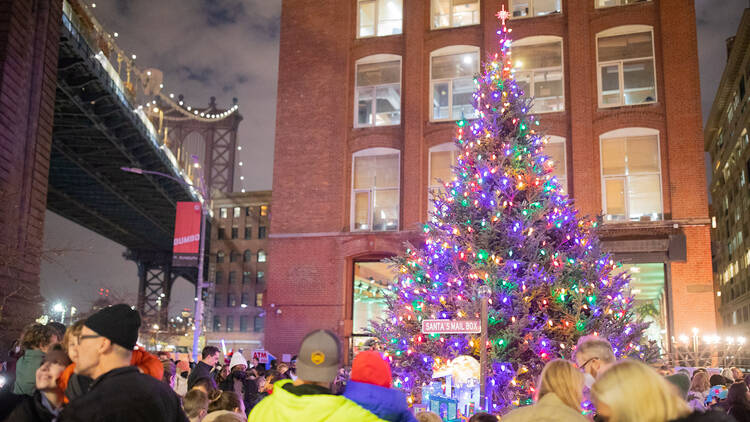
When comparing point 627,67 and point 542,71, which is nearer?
point 627,67

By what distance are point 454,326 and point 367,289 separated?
1490cm

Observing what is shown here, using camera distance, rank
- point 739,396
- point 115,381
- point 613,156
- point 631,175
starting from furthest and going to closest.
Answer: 1. point 613,156
2. point 631,175
3. point 739,396
4. point 115,381

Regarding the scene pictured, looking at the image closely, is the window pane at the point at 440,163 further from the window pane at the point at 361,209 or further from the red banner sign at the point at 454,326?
the red banner sign at the point at 454,326

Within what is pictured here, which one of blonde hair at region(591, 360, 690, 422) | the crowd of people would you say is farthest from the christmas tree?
blonde hair at region(591, 360, 690, 422)

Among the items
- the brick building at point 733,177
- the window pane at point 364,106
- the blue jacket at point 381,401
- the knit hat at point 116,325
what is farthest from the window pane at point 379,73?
the brick building at point 733,177

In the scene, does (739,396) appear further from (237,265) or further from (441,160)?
(237,265)

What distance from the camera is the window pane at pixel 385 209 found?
22.8m

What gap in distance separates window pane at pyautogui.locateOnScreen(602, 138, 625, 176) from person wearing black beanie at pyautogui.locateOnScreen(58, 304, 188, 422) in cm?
1961

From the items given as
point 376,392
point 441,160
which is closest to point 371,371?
point 376,392

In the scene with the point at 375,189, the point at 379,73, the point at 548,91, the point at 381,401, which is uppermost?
the point at 379,73

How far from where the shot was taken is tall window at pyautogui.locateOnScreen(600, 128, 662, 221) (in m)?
20.6

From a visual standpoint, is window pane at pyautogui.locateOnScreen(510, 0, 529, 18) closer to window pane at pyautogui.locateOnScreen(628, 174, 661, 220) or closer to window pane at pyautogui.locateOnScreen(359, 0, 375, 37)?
window pane at pyautogui.locateOnScreen(359, 0, 375, 37)

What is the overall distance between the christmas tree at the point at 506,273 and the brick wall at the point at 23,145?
788cm

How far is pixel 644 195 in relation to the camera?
20.7 metres
